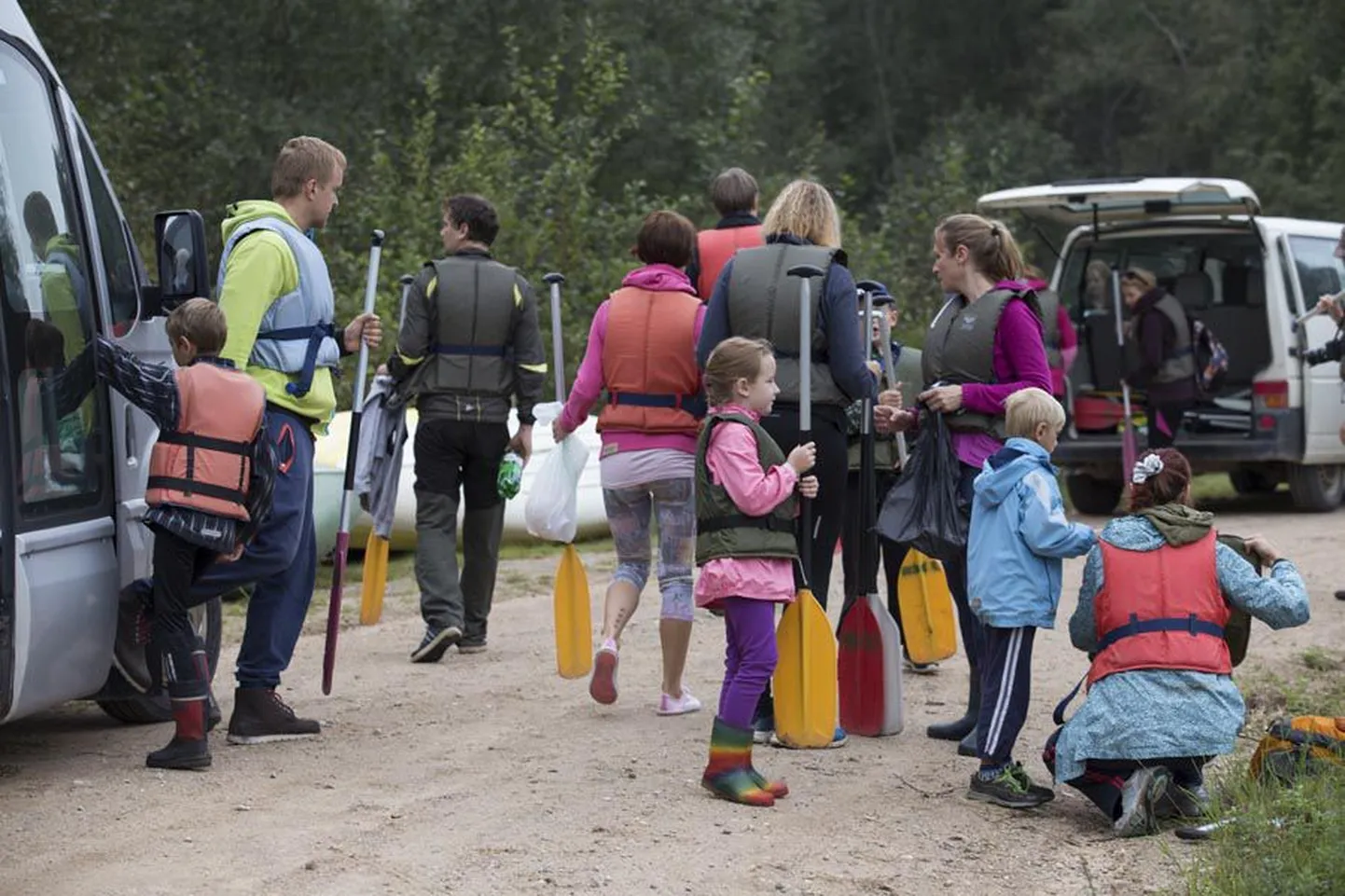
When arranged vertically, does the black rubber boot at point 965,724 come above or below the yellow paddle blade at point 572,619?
below

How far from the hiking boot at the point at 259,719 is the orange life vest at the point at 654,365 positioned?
4.99 ft

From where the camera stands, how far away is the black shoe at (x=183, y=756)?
7148mm

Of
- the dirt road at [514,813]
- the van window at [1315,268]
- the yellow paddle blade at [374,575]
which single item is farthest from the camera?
the van window at [1315,268]

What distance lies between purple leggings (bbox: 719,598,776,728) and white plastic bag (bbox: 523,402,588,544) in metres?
1.85

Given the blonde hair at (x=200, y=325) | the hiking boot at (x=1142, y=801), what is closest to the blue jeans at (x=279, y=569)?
the blonde hair at (x=200, y=325)

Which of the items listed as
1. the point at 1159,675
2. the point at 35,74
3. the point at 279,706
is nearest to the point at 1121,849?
the point at 1159,675

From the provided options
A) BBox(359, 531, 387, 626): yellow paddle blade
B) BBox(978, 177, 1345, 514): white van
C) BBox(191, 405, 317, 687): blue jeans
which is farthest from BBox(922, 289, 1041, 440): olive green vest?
BBox(978, 177, 1345, 514): white van

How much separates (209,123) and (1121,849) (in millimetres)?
21866

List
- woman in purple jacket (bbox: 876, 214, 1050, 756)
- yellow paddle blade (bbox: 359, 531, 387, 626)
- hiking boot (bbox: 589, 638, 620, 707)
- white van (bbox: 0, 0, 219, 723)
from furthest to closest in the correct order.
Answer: yellow paddle blade (bbox: 359, 531, 387, 626) → hiking boot (bbox: 589, 638, 620, 707) → woman in purple jacket (bbox: 876, 214, 1050, 756) → white van (bbox: 0, 0, 219, 723)

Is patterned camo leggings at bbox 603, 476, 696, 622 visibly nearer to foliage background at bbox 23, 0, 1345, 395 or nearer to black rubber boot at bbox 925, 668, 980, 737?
black rubber boot at bbox 925, 668, 980, 737

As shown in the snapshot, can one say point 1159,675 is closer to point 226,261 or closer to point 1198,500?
point 226,261

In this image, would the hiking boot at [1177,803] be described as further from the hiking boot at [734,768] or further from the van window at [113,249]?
the van window at [113,249]

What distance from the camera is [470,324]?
9438mm

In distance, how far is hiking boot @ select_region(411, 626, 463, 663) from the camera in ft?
31.4
